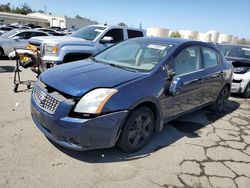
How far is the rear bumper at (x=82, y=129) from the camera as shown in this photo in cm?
304

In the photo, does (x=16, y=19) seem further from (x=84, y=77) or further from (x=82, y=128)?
(x=82, y=128)

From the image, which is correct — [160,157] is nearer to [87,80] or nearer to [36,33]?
[87,80]

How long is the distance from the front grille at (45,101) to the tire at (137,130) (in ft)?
3.15

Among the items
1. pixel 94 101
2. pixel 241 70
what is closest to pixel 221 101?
pixel 241 70

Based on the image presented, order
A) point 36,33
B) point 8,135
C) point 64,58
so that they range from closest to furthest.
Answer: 1. point 8,135
2. point 64,58
3. point 36,33

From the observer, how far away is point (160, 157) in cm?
373

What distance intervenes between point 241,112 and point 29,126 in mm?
5031

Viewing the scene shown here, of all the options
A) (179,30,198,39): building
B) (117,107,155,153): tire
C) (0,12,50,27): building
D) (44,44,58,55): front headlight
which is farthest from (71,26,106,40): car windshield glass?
(0,12,50,27): building

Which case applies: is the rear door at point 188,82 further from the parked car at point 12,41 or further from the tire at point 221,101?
the parked car at point 12,41

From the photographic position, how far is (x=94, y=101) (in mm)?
3119

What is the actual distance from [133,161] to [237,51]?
23.6 feet

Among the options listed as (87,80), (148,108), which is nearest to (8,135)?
(87,80)

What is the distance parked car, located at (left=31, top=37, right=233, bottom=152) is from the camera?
3105 mm

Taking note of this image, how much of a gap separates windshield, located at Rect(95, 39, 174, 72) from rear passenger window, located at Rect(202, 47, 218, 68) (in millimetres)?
1099
